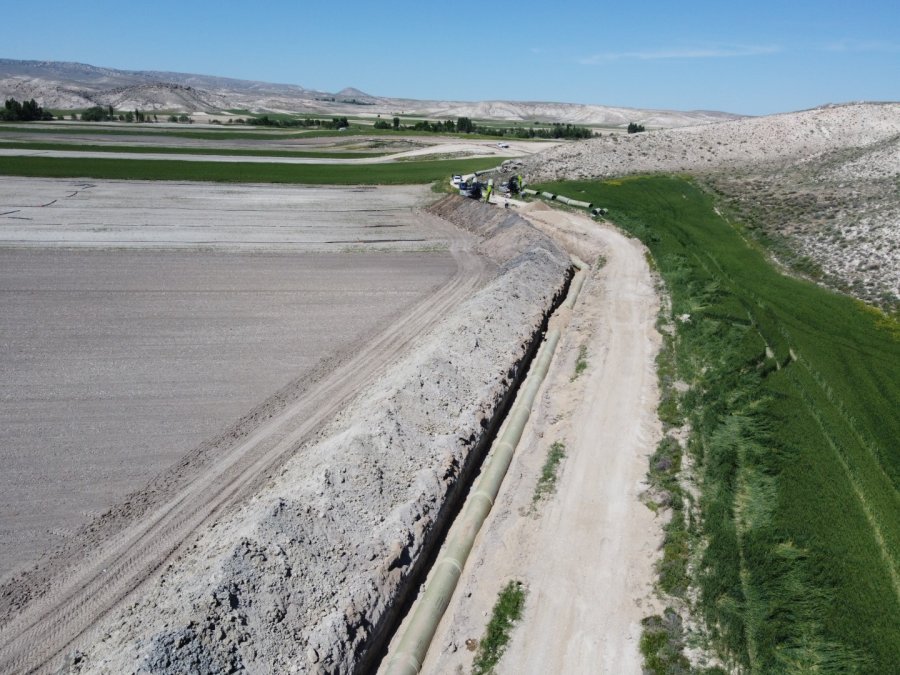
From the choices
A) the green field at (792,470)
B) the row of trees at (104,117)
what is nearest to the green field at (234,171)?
the green field at (792,470)

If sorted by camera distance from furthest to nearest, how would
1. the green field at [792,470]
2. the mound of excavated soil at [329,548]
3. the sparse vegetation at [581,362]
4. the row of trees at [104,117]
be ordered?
the row of trees at [104,117] → the sparse vegetation at [581,362] → the green field at [792,470] → the mound of excavated soil at [329,548]

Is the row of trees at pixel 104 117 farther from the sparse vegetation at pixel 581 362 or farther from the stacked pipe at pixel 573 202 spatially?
the sparse vegetation at pixel 581 362

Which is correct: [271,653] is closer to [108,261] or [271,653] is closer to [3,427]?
[3,427]

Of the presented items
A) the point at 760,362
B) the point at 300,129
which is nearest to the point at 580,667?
the point at 760,362

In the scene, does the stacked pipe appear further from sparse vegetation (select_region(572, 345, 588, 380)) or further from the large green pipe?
the large green pipe

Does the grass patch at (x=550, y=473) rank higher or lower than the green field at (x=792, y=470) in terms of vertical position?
lower
